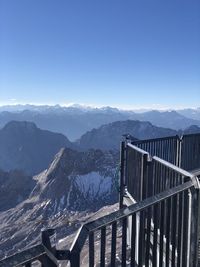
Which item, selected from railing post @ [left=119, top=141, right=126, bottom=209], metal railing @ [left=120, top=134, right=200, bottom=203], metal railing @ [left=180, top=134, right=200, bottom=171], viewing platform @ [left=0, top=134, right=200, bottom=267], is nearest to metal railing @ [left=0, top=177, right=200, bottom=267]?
viewing platform @ [left=0, top=134, right=200, bottom=267]

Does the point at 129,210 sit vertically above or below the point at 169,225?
above

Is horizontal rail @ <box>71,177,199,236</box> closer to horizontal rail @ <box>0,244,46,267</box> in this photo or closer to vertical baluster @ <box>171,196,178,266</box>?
vertical baluster @ <box>171,196,178,266</box>

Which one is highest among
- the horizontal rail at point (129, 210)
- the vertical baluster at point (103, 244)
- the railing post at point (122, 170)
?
the horizontal rail at point (129, 210)

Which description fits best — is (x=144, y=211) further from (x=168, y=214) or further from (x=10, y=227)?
(x=10, y=227)

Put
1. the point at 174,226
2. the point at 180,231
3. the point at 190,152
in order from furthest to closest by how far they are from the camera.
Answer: the point at 190,152 < the point at 180,231 < the point at 174,226

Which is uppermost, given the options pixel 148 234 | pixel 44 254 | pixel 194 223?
pixel 44 254

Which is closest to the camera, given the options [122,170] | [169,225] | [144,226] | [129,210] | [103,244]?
[103,244]

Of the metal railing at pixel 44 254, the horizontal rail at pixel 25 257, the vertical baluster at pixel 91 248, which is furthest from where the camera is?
the vertical baluster at pixel 91 248

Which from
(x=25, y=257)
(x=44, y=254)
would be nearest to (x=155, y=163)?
(x=44, y=254)

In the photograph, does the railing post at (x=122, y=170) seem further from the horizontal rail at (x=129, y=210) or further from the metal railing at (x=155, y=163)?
the horizontal rail at (x=129, y=210)

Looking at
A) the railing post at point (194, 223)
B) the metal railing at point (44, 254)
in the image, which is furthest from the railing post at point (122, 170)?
the metal railing at point (44, 254)

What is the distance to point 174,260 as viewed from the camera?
17.9 feet

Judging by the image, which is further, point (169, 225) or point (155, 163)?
point (155, 163)

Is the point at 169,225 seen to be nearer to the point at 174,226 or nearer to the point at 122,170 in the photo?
the point at 174,226
